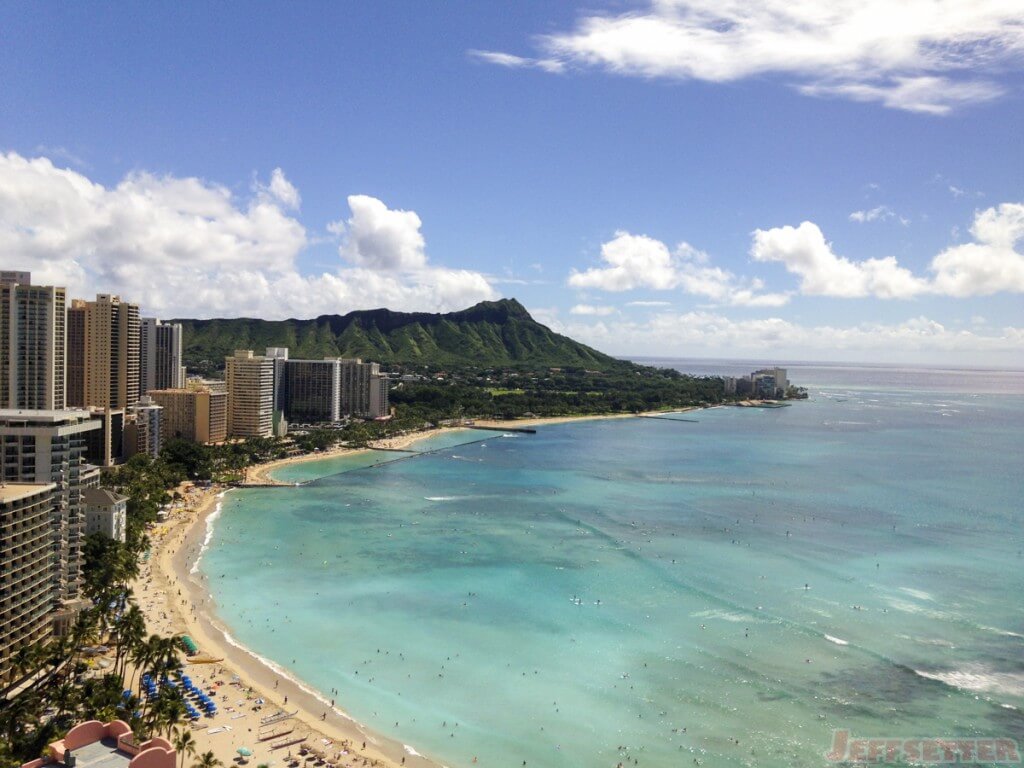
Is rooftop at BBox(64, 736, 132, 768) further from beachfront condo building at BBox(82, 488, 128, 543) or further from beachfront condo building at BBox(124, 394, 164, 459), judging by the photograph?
beachfront condo building at BBox(124, 394, 164, 459)

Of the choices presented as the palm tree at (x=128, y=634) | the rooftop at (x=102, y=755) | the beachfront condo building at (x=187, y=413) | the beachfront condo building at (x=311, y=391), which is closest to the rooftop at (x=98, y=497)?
the palm tree at (x=128, y=634)

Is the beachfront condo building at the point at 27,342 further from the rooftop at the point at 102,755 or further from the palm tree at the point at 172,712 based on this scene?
the rooftop at the point at 102,755

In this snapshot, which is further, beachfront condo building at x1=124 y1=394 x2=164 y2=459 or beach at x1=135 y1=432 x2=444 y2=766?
beachfront condo building at x1=124 y1=394 x2=164 y2=459

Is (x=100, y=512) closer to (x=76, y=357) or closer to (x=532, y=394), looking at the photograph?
(x=76, y=357)

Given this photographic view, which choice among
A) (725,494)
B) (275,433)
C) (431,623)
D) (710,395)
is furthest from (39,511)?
(710,395)

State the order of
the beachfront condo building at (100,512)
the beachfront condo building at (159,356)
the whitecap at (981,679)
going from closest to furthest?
the whitecap at (981,679) → the beachfront condo building at (100,512) → the beachfront condo building at (159,356)

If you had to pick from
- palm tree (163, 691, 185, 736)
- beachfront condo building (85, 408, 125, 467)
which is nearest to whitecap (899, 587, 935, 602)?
palm tree (163, 691, 185, 736)

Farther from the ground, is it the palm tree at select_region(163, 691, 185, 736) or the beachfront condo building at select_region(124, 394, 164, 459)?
the beachfront condo building at select_region(124, 394, 164, 459)
